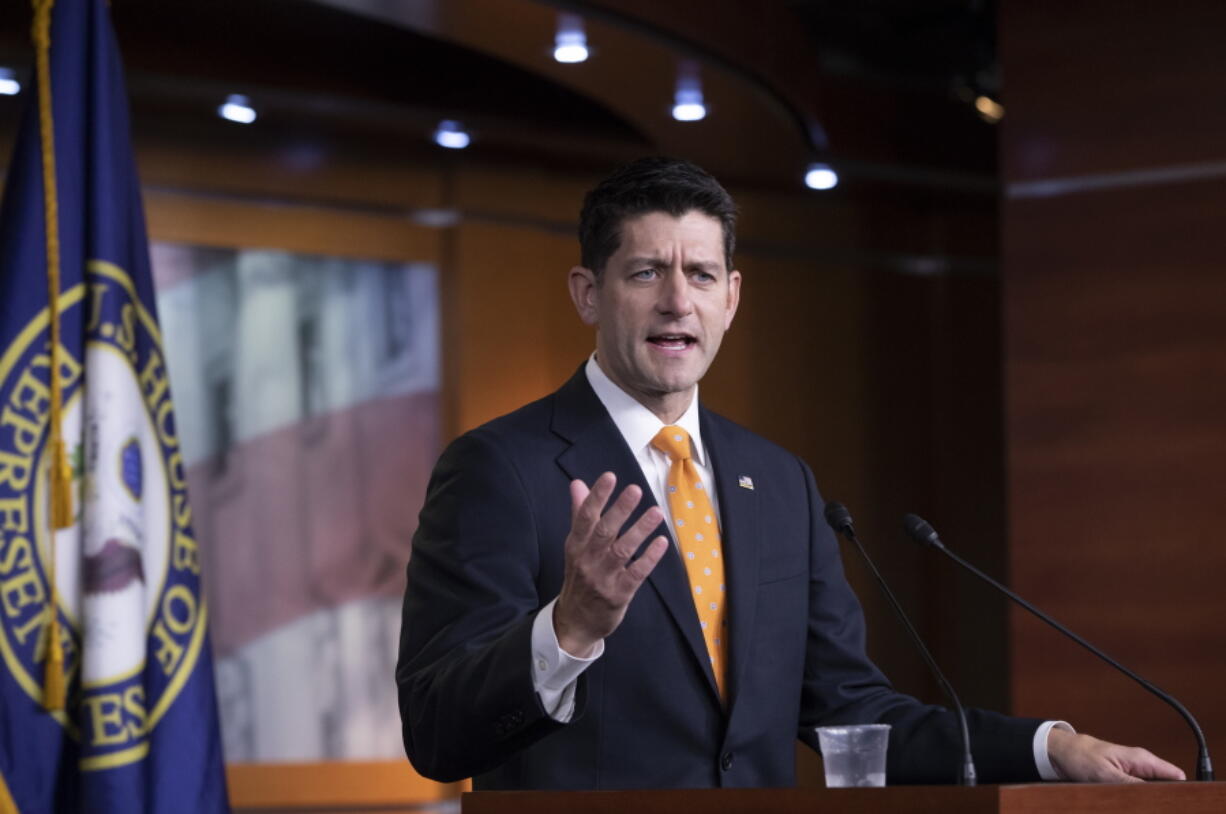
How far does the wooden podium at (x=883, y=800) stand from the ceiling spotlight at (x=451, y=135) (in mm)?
3721

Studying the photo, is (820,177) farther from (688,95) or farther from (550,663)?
(550,663)

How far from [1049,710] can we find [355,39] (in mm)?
2975

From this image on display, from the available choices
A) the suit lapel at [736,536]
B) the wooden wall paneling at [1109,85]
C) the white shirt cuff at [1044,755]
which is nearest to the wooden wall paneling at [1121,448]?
the wooden wall paneling at [1109,85]

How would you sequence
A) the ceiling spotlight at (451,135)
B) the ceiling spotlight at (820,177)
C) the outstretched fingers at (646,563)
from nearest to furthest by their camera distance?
the outstretched fingers at (646,563), the ceiling spotlight at (451,135), the ceiling spotlight at (820,177)

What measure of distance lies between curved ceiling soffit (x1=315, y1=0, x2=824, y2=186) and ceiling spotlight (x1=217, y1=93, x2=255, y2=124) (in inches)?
24.0

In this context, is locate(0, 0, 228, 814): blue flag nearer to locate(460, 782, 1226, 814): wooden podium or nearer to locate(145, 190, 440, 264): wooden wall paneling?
locate(145, 190, 440, 264): wooden wall paneling

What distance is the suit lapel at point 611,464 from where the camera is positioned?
2.45m

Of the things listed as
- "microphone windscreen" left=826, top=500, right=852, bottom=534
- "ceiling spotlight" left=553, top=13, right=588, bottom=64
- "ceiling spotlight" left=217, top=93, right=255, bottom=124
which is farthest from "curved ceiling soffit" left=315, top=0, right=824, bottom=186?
"microphone windscreen" left=826, top=500, right=852, bottom=534

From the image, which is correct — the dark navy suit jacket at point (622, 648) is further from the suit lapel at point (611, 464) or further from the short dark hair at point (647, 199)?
the short dark hair at point (647, 199)

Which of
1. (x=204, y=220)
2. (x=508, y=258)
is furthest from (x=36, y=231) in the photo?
(x=508, y=258)

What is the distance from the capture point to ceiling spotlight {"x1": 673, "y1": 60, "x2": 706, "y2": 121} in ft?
16.2

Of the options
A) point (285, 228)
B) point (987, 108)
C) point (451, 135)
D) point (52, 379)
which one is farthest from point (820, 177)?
point (52, 379)

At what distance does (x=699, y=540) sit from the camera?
254 centimetres

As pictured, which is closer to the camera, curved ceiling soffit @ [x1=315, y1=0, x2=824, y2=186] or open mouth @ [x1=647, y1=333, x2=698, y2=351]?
open mouth @ [x1=647, y1=333, x2=698, y2=351]
